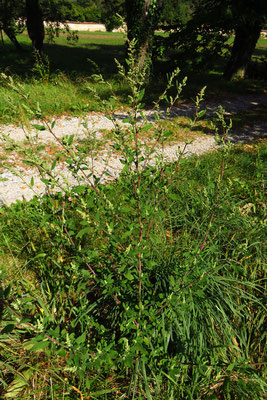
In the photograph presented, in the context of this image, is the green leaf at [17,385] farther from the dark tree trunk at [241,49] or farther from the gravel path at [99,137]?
the dark tree trunk at [241,49]

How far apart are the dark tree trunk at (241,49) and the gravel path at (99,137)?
7.70 feet

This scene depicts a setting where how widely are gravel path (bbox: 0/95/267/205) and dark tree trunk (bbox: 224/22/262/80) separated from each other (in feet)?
7.70

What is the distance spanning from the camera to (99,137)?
268 inches

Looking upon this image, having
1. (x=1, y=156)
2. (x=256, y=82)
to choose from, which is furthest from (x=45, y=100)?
(x=256, y=82)

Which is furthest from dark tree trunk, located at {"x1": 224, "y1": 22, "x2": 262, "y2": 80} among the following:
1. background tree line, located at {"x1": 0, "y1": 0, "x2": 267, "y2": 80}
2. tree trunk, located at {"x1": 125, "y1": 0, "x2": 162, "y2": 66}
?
tree trunk, located at {"x1": 125, "y1": 0, "x2": 162, "y2": 66}

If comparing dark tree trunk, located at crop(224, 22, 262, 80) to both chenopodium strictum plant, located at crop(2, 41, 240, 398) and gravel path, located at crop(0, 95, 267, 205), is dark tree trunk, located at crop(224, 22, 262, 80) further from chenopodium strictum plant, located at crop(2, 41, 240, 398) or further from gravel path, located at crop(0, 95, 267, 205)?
chenopodium strictum plant, located at crop(2, 41, 240, 398)

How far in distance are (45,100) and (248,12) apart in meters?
8.03

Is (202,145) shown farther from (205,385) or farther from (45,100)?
(205,385)

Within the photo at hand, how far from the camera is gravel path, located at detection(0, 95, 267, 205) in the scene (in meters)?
4.52

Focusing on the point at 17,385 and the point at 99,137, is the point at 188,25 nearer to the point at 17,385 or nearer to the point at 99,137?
the point at 99,137

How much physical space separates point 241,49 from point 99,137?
1008cm

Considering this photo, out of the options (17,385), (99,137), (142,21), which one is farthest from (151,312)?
(142,21)

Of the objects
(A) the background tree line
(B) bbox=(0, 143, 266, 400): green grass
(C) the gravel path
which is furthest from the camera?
(A) the background tree line

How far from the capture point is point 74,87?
370 inches
